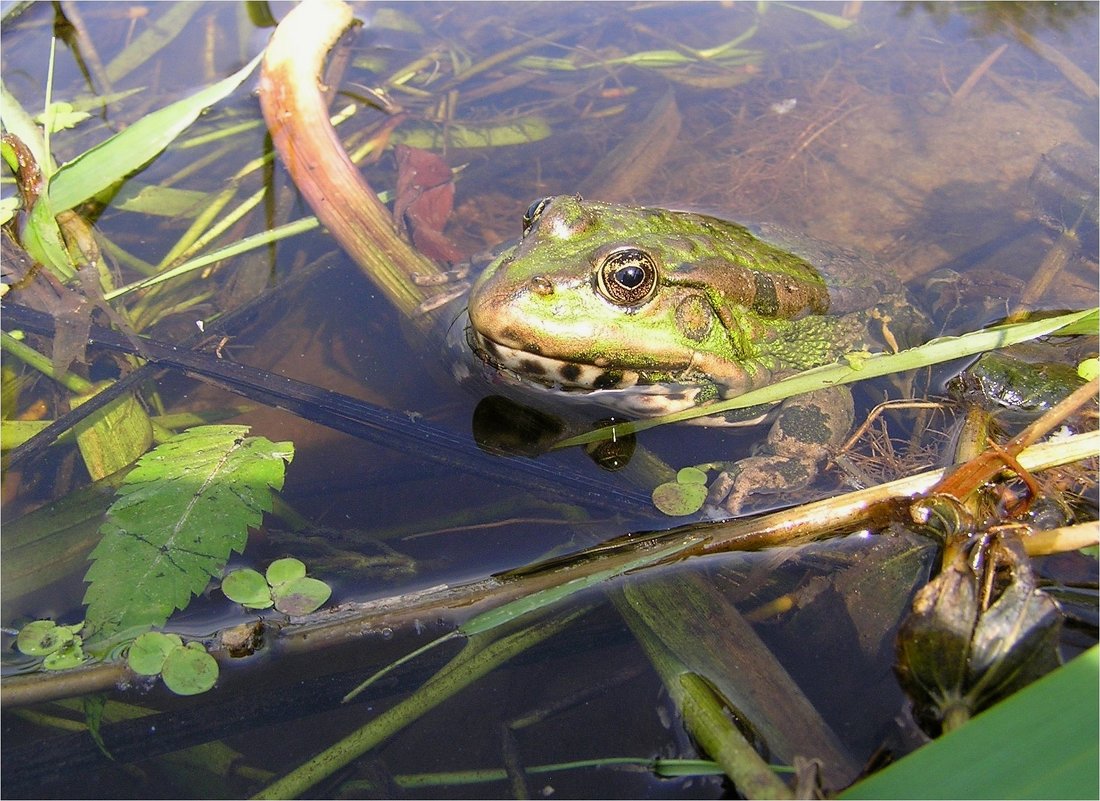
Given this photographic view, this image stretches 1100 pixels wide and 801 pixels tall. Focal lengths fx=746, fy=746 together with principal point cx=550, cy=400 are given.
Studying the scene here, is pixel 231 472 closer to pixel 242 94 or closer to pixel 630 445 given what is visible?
pixel 630 445

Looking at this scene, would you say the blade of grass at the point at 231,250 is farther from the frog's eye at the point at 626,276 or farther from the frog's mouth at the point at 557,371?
the frog's eye at the point at 626,276

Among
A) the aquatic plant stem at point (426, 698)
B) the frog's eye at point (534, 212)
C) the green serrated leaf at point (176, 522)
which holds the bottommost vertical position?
the aquatic plant stem at point (426, 698)

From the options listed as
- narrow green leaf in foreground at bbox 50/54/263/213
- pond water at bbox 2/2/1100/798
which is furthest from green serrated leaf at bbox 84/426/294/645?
narrow green leaf in foreground at bbox 50/54/263/213

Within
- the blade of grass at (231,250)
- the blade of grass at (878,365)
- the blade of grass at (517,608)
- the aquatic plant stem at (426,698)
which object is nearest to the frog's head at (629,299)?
the blade of grass at (878,365)

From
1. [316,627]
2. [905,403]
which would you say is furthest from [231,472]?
[905,403]

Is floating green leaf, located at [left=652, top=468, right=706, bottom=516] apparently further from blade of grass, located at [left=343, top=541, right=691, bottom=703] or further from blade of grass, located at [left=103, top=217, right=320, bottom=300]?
blade of grass, located at [left=103, top=217, right=320, bottom=300]
